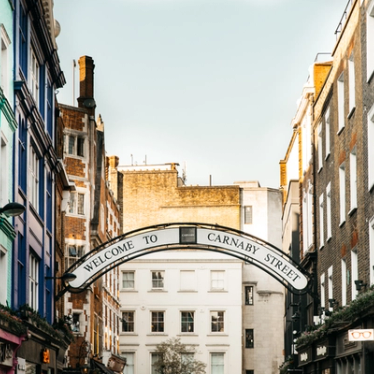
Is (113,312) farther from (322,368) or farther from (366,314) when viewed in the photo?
(366,314)

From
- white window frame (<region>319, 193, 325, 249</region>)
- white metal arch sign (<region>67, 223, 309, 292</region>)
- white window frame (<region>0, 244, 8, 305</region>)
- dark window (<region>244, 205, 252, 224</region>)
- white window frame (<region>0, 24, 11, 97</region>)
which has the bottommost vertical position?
white window frame (<region>0, 244, 8, 305</region>)

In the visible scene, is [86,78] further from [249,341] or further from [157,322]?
Answer: [249,341]

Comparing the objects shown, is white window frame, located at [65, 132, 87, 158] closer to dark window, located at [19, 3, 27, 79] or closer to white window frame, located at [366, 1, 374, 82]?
dark window, located at [19, 3, 27, 79]

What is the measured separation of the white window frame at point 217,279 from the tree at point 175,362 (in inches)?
216

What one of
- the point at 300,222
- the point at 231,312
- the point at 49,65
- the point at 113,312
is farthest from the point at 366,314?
the point at 231,312

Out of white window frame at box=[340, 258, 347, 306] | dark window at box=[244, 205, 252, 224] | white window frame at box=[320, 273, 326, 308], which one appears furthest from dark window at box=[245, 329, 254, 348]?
white window frame at box=[340, 258, 347, 306]

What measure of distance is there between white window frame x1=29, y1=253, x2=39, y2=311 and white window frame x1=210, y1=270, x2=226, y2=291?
48403 mm

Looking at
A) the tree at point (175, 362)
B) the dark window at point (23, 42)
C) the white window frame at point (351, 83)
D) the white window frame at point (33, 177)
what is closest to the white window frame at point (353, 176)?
the white window frame at point (351, 83)

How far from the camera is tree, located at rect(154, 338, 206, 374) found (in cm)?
7444

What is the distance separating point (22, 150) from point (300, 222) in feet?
69.1

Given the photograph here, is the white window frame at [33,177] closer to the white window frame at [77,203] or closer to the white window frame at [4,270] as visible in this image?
the white window frame at [4,270]

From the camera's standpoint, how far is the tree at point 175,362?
74438 millimetres

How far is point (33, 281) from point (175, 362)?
152 feet

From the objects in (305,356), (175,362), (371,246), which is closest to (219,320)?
(175,362)
